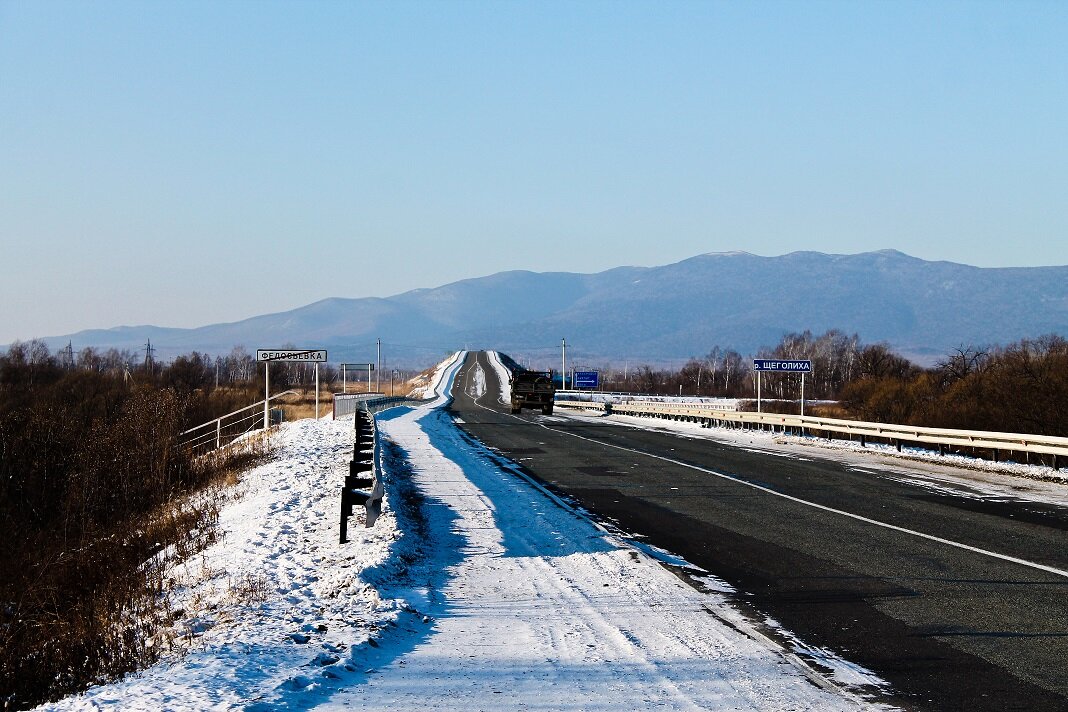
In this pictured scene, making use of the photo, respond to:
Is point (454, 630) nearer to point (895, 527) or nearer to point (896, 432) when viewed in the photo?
point (895, 527)

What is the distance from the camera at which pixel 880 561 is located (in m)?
11.5

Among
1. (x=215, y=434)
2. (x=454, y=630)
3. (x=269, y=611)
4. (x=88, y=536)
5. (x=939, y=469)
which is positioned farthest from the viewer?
(x=215, y=434)

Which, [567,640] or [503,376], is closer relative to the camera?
[567,640]

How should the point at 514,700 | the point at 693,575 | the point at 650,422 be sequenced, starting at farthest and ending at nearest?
the point at 650,422 → the point at 693,575 → the point at 514,700

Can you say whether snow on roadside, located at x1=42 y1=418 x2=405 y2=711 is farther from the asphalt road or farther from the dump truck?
the dump truck

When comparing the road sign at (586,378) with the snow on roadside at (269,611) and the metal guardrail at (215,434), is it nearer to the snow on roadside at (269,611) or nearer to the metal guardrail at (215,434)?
the metal guardrail at (215,434)

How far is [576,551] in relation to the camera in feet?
40.1

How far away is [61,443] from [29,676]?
76.8ft

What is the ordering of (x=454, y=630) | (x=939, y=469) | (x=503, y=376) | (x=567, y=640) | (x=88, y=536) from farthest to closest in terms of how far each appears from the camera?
(x=503, y=376)
(x=939, y=469)
(x=88, y=536)
(x=454, y=630)
(x=567, y=640)

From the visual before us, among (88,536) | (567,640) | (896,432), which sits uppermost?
(896,432)

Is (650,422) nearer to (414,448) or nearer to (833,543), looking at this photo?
(414,448)

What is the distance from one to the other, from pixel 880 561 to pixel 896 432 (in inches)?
750

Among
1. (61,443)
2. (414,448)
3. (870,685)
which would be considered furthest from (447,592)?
(61,443)

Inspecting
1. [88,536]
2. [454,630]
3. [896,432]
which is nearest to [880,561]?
[454,630]
